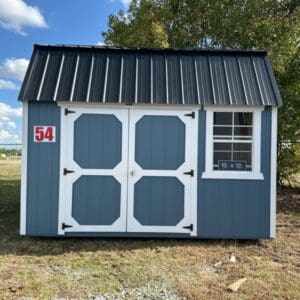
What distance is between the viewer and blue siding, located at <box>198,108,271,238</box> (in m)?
5.82

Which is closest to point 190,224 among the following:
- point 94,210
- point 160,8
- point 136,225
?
point 136,225

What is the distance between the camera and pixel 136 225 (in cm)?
579

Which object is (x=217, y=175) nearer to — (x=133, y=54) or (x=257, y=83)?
(x=257, y=83)

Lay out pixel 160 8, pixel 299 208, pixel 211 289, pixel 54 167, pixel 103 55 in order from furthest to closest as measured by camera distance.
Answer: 1. pixel 160 8
2. pixel 299 208
3. pixel 103 55
4. pixel 54 167
5. pixel 211 289

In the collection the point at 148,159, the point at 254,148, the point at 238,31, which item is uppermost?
the point at 238,31

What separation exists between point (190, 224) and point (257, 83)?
2.37 meters

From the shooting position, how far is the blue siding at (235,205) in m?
5.82

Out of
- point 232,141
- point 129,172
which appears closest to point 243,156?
point 232,141

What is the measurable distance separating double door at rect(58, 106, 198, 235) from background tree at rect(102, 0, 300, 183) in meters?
4.53

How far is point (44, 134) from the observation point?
5.71 meters

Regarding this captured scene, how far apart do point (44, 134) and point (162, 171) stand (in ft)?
5.97

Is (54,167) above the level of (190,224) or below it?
above

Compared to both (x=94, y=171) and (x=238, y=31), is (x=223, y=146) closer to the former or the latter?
(x=94, y=171)

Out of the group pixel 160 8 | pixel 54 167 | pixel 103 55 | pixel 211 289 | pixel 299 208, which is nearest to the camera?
Answer: pixel 211 289
